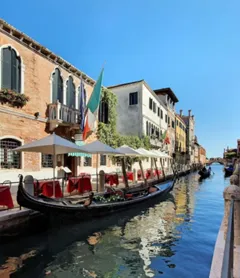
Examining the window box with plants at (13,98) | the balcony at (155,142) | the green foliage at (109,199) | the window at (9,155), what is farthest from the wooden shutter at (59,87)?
the balcony at (155,142)

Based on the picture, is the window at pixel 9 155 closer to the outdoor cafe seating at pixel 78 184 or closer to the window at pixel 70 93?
the outdoor cafe seating at pixel 78 184

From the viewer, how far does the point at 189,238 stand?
7.73m

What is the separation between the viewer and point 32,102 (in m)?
12.6

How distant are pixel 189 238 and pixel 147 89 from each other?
20.9 metres

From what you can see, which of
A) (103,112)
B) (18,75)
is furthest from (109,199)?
(103,112)

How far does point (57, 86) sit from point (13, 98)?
369 cm

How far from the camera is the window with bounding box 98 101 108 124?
19.3m

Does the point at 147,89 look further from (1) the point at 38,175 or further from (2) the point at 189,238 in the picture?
(2) the point at 189,238

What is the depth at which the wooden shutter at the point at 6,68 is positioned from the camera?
1104 centimetres

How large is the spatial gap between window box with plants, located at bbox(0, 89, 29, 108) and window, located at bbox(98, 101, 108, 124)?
779cm

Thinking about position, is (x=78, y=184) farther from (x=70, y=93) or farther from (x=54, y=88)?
(x=70, y=93)

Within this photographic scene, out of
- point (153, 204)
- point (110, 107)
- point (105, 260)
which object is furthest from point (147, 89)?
point (105, 260)

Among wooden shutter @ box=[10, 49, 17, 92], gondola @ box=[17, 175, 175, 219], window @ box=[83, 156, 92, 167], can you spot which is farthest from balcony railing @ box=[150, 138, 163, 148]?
wooden shutter @ box=[10, 49, 17, 92]

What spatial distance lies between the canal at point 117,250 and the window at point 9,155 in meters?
4.83
